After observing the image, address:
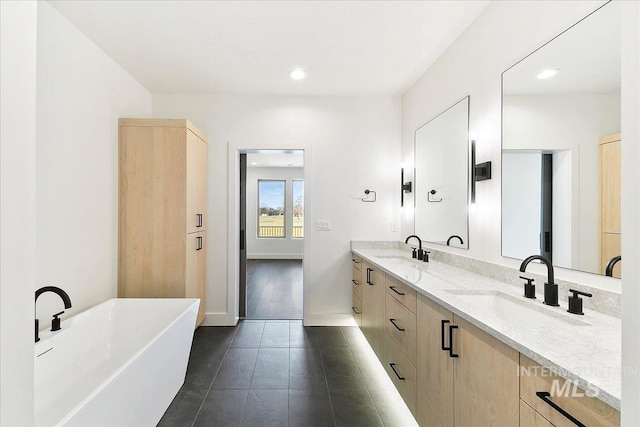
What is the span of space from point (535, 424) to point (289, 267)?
7026mm

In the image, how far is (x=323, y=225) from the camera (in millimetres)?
3781

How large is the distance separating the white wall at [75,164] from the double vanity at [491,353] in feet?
7.49

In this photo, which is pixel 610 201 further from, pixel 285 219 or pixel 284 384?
pixel 285 219

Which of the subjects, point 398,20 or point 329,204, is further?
point 329,204

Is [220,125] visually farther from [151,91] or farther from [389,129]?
[389,129]

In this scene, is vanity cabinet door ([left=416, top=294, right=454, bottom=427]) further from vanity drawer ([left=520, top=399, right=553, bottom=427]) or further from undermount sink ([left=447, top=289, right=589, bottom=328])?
vanity drawer ([left=520, top=399, right=553, bottom=427])

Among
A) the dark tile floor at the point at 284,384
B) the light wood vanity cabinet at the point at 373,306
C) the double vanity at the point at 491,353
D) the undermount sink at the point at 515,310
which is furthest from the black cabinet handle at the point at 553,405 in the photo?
the light wood vanity cabinet at the point at 373,306

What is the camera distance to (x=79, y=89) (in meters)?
2.38

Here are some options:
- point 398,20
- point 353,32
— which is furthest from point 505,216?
point 353,32

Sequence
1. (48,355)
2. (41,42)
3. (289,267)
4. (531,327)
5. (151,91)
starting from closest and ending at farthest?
(531,327)
(48,355)
(41,42)
(151,91)
(289,267)

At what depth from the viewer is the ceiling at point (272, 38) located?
7.06 feet

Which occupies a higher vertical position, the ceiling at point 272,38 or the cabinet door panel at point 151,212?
the ceiling at point 272,38

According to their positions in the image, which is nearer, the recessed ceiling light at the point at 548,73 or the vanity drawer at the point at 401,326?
the recessed ceiling light at the point at 548,73

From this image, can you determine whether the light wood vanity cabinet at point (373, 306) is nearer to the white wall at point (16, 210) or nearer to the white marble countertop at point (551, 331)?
the white marble countertop at point (551, 331)
